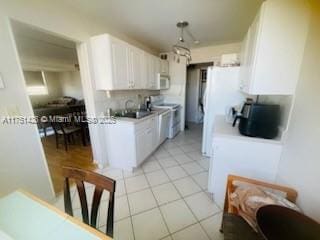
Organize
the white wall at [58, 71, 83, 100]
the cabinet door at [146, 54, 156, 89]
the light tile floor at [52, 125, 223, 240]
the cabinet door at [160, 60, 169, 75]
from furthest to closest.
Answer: the white wall at [58, 71, 83, 100]
the cabinet door at [160, 60, 169, 75]
the cabinet door at [146, 54, 156, 89]
the light tile floor at [52, 125, 223, 240]

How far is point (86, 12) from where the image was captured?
6.56ft

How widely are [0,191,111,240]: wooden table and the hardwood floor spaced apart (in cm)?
134

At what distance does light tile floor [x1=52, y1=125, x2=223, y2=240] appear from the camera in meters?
1.45

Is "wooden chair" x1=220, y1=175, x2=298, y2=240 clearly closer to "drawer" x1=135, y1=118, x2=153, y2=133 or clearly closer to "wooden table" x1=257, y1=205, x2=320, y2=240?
"wooden table" x1=257, y1=205, x2=320, y2=240

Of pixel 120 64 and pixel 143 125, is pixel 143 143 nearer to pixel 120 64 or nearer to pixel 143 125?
pixel 143 125

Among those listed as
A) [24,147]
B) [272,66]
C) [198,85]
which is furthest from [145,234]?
[198,85]

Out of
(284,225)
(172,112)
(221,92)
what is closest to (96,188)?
(284,225)

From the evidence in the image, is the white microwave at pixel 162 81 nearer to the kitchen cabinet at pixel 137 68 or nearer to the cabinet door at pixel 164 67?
the cabinet door at pixel 164 67

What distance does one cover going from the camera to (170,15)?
211 cm

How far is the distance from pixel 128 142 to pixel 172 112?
168cm

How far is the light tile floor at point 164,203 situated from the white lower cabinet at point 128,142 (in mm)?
→ 183

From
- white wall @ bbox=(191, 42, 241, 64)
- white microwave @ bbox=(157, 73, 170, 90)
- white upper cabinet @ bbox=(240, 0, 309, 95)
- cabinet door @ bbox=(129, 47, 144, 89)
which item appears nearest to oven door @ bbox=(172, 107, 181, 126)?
white microwave @ bbox=(157, 73, 170, 90)

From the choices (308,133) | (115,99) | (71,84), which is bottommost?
(308,133)

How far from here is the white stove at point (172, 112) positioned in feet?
12.3
